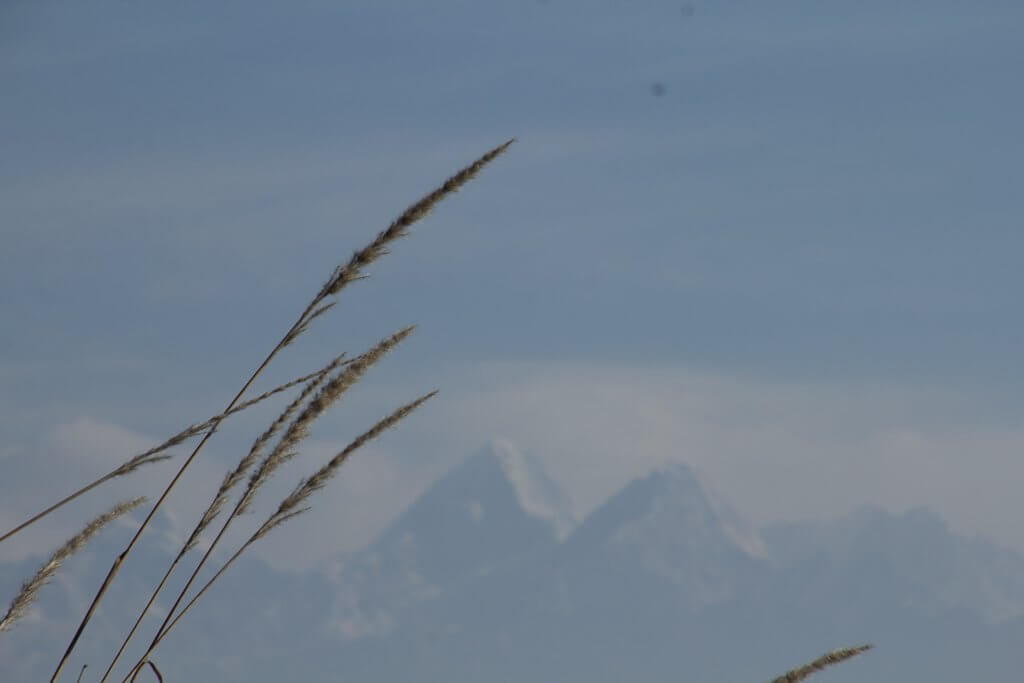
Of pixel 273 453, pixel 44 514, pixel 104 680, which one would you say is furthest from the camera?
pixel 273 453

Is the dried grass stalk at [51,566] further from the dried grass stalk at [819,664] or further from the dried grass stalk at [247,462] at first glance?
the dried grass stalk at [819,664]

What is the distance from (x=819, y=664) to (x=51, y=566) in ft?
5.70

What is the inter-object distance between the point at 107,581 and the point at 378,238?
0.90 metres

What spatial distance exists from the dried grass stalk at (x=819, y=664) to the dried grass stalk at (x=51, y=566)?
63.2 inches

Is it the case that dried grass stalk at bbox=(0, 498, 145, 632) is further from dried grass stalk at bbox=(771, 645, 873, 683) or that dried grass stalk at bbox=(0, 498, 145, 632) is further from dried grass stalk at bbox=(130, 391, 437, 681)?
dried grass stalk at bbox=(771, 645, 873, 683)

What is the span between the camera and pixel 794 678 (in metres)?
Answer: 2.89

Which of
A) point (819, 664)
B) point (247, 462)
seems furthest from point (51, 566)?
point (819, 664)

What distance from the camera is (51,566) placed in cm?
305

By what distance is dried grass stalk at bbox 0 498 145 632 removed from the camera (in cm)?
291

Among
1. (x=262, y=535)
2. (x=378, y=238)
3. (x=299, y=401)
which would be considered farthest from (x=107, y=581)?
(x=378, y=238)

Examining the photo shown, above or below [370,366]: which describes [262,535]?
below

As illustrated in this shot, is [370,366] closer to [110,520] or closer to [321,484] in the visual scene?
[321,484]

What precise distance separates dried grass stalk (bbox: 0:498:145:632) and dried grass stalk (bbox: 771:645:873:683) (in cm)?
161

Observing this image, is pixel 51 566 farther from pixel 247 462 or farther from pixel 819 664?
pixel 819 664
